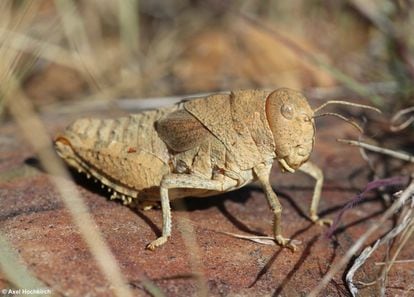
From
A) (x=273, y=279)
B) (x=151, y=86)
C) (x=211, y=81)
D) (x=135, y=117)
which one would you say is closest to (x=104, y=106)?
(x=151, y=86)

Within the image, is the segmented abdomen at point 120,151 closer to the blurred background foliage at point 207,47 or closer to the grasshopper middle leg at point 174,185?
the grasshopper middle leg at point 174,185

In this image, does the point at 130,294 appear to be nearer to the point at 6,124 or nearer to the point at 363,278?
the point at 363,278

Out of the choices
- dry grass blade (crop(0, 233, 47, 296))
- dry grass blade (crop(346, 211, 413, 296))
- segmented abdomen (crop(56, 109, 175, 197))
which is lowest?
dry grass blade (crop(346, 211, 413, 296))

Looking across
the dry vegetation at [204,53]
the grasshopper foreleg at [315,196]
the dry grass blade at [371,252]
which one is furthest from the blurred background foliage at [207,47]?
the dry grass blade at [371,252]

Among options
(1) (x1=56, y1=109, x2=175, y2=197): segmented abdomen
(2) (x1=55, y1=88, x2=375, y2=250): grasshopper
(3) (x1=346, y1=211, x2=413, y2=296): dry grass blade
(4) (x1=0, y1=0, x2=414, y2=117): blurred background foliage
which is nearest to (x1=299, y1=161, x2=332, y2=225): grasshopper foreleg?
(2) (x1=55, y1=88, x2=375, y2=250): grasshopper

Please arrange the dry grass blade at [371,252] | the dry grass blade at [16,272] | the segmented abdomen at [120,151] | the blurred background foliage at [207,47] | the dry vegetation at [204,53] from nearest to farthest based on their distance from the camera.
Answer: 1. the dry grass blade at [16,272]
2. the dry grass blade at [371,252]
3. the segmented abdomen at [120,151]
4. the dry vegetation at [204,53]
5. the blurred background foliage at [207,47]

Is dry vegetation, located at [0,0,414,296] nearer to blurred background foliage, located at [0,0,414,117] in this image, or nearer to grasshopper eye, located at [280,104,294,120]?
blurred background foliage, located at [0,0,414,117]

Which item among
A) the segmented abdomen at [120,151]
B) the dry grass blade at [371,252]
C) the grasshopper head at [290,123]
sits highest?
the grasshopper head at [290,123]
